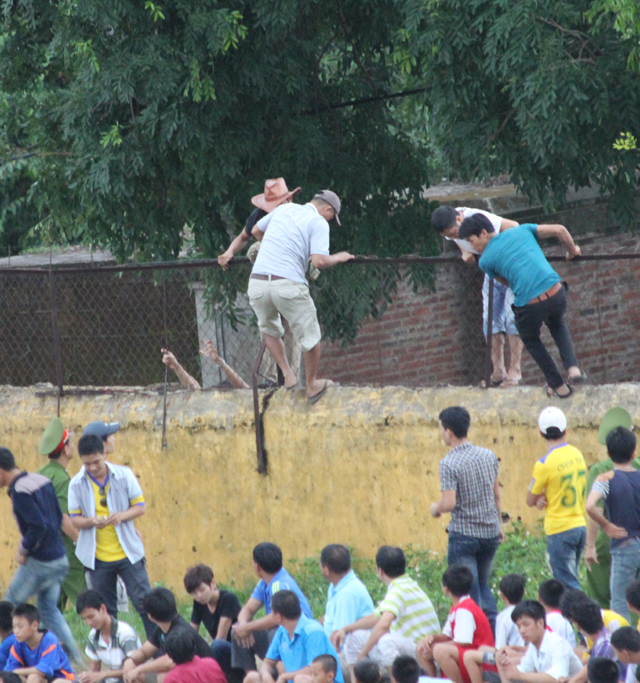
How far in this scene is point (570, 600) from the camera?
4750 millimetres

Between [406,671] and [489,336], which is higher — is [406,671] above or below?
below

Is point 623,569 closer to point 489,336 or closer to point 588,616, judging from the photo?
point 588,616

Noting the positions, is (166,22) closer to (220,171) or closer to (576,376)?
(220,171)

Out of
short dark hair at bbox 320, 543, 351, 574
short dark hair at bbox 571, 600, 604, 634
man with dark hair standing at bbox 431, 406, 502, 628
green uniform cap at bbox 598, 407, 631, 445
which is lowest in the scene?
short dark hair at bbox 571, 600, 604, 634

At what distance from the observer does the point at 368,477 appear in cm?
693

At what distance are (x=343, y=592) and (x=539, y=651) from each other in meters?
1.06

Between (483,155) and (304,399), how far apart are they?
7.29 feet

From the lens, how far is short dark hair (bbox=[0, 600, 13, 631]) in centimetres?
605

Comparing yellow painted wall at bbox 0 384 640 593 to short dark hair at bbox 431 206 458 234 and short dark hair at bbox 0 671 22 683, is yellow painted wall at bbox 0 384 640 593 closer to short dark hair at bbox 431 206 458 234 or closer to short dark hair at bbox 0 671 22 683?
short dark hair at bbox 431 206 458 234

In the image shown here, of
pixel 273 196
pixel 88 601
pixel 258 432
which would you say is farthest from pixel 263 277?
pixel 88 601

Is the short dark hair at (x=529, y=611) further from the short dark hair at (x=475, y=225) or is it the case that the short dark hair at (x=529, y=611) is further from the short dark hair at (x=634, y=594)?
the short dark hair at (x=475, y=225)

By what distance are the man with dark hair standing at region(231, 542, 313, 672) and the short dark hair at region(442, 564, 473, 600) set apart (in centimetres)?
78

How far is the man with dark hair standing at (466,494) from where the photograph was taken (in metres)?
5.47

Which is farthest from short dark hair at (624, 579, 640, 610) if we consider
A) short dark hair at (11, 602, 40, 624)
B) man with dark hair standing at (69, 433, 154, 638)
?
short dark hair at (11, 602, 40, 624)
